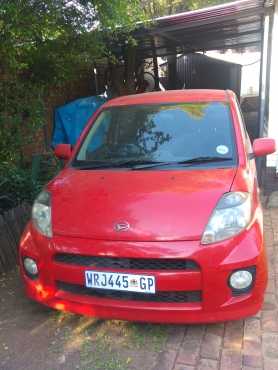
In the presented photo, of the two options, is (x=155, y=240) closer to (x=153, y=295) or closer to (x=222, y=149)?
(x=153, y=295)

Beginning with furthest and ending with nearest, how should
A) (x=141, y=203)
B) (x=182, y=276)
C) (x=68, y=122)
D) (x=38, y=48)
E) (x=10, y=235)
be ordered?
(x=68, y=122) → (x=38, y=48) → (x=10, y=235) → (x=141, y=203) → (x=182, y=276)

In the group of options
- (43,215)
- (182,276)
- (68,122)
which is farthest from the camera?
(68,122)

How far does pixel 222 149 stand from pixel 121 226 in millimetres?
1276

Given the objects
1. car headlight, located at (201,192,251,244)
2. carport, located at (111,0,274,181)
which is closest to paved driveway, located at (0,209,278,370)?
car headlight, located at (201,192,251,244)

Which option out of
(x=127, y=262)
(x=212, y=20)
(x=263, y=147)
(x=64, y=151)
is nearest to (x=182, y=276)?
(x=127, y=262)

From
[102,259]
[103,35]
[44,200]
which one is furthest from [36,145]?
[102,259]

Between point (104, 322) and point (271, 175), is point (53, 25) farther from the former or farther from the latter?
point (271, 175)

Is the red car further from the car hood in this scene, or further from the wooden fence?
the wooden fence

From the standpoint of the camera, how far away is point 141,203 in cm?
309

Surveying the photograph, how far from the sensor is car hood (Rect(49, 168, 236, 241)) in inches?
114

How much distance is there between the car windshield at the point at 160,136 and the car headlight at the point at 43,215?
591 millimetres

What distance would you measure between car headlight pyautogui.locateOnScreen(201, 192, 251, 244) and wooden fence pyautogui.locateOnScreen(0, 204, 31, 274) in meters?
2.40

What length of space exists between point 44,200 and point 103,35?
14.7 feet

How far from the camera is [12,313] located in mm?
3639
